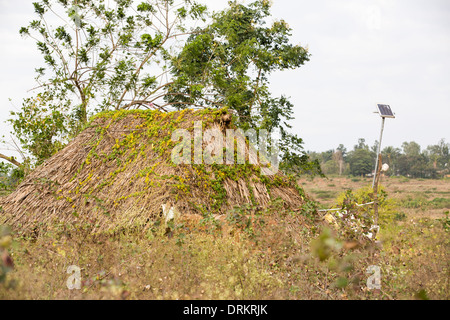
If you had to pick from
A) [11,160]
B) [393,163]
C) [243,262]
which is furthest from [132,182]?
[393,163]

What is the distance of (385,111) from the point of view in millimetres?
14375

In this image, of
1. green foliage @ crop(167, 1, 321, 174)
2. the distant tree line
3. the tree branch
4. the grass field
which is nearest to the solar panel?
green foliage @ crop(167, 1, 321, 174)

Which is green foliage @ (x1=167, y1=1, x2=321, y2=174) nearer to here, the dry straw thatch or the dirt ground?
the dry straw thatch

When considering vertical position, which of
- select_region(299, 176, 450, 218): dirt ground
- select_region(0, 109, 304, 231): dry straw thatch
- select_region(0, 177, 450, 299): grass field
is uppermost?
select_region(0, 109, 304, 231): dry straw thatch

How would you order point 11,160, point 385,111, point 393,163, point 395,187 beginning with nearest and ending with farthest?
point 11,160, point 385,111, point 395,187, point 393,163

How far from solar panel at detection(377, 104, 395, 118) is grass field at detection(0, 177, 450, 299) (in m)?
9.46

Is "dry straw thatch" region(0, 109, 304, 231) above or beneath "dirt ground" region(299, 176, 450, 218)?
above

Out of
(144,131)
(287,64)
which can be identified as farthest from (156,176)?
(287,64)

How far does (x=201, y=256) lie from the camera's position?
4234 mm

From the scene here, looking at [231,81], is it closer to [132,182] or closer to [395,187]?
[132,182]

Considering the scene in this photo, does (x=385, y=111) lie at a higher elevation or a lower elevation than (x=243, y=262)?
higher

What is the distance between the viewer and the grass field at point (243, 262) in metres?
3.60

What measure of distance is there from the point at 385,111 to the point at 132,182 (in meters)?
11.2

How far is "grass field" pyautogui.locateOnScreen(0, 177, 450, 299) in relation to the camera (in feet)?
11.8
